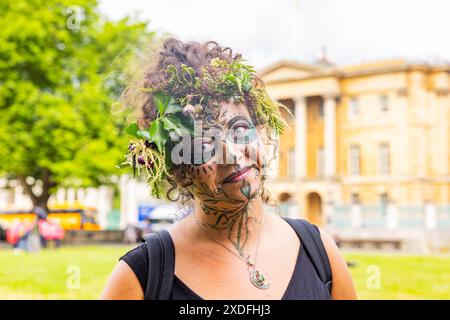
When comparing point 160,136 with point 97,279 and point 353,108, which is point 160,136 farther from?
point 353,108

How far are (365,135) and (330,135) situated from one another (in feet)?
10.7

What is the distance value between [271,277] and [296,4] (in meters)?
42.1

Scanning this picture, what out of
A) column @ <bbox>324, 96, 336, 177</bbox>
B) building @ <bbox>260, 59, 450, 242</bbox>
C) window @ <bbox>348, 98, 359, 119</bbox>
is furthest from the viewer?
column @ <bbox>324, 96, 336, 177</bbox>

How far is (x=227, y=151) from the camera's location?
1.86 m

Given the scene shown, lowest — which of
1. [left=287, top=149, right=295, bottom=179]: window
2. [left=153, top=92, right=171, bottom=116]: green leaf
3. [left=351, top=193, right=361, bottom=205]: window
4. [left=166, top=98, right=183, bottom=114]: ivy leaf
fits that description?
[left=351, top=193, right=361, bottom=205]: window

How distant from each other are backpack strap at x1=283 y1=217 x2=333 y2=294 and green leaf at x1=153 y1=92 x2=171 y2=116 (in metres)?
0.50

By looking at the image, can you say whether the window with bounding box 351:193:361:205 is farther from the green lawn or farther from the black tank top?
the black tank top

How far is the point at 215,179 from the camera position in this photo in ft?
6.17

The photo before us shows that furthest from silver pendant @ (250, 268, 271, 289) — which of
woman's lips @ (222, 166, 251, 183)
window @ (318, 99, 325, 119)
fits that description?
window @ (318, 99, 325, 119)

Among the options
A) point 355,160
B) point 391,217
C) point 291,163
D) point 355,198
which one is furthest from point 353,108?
point 391,217

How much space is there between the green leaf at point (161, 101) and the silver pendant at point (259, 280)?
1.57ft

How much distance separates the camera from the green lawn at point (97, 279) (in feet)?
40.3

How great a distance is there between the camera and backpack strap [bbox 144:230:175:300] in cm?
187
